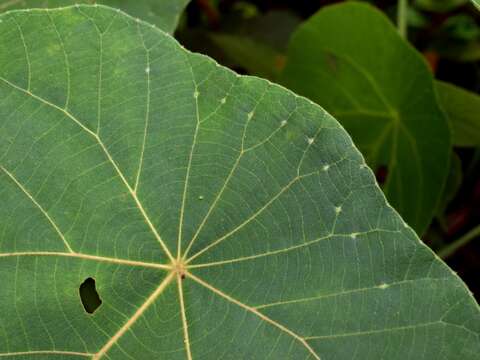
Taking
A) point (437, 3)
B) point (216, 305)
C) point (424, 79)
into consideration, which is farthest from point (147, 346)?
point (437, 3)

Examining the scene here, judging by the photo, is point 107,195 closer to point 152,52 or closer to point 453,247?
point 152,52

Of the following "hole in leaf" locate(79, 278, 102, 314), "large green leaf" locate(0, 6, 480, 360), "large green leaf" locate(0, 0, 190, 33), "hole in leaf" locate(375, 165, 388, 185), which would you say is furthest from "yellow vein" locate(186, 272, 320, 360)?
"hole in leaf" locate(375, 165, 388, 185)

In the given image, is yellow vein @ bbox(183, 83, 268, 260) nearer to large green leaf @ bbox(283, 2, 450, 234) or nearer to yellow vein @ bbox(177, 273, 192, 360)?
yellow vein @ bbox(177, 273, 192, 360)

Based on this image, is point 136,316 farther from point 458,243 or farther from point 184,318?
point 458,243

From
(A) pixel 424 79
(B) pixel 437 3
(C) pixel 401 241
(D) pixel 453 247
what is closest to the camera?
(C) pixel 401 241

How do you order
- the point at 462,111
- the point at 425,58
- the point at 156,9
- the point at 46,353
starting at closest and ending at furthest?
the point at 46,353 < the point at 156,9 < the point at 462,111 < the point at 425,58

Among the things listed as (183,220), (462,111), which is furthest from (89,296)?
(462,111)
